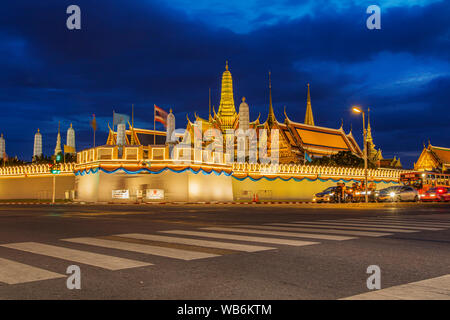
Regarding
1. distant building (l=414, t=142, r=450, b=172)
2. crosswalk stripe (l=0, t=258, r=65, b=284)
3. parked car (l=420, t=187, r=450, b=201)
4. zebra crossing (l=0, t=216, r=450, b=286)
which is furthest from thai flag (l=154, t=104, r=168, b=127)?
distant building (l=414, t=142, r=450, b=172)

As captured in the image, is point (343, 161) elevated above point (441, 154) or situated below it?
below

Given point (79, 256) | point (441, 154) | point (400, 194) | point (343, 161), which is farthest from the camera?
point (441, 154)

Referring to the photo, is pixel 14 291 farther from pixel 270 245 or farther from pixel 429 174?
pixel 429 174

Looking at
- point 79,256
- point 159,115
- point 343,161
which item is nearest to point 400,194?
point 159,115

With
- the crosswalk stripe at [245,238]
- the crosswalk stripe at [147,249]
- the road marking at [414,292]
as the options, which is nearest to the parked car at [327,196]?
the crosswalk stripe at [245,238]

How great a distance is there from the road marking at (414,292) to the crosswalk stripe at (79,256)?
354 cm

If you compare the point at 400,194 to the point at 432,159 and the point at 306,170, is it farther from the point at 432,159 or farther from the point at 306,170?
the point at 432,159

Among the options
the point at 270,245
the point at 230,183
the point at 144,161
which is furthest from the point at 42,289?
the point at 230,183

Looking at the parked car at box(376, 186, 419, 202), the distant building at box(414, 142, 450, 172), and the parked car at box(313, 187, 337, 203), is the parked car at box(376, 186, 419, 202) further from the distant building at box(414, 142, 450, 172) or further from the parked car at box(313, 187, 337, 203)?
the distant building at box(414, 142, 450, 172)

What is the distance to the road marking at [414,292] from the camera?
495 cm

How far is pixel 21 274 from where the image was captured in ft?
20.6

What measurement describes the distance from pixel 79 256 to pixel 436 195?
40.2 metres
